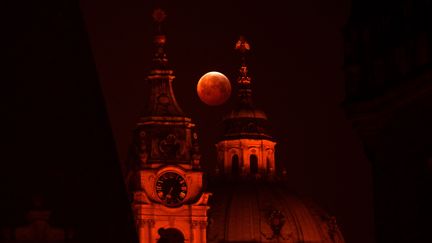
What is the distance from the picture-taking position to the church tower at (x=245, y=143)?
125 m

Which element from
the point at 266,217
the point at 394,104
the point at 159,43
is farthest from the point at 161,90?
the point at 394,104

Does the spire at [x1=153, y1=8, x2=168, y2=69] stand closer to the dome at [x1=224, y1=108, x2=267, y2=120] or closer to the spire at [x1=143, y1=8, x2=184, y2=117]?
the spire at [x1=143, y1=8, x2=184, y2=117]

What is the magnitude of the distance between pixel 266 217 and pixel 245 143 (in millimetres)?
5332

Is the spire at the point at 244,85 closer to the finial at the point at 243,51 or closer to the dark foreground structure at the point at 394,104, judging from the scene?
the finial at the point at 243,51

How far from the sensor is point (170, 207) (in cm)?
9394

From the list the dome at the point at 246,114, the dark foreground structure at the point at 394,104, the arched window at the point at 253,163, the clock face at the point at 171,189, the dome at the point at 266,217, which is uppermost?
the dome at the point at 246,114

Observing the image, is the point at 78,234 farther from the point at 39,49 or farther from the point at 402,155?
the point at 402,155

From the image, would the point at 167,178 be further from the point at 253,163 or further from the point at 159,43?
the point at 253,163

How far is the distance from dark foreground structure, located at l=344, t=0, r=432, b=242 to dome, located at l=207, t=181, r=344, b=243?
285 ft

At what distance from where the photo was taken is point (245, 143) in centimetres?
12619

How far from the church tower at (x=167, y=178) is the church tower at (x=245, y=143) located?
2998cm

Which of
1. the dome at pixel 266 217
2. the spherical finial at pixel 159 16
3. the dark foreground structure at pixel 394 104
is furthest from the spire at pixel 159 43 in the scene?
the dark foreground structure at pixel 394 104

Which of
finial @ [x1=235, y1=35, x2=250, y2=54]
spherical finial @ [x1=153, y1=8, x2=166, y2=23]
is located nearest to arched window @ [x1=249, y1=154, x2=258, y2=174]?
finial @ [x1=235, y1=35, x2=250, y2=54]

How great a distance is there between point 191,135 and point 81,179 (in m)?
58.3
